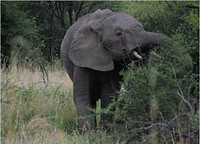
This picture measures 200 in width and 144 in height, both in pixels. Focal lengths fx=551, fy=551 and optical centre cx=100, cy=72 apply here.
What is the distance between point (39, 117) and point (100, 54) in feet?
3.63

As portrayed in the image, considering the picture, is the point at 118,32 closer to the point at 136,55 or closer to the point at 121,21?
the point at 121,21

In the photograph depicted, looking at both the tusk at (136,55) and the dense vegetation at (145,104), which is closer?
the dense vegetation at (145,104)

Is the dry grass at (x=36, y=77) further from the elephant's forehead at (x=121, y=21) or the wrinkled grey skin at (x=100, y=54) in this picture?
the elephant's forehead at (x=121, y=21)

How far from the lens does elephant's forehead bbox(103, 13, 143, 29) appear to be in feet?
22.1

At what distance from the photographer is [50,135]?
564 cm

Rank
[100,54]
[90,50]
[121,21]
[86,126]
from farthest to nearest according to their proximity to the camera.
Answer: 1. [90,50]
2. [100,54]
3. [121,21]
4. [86,126]

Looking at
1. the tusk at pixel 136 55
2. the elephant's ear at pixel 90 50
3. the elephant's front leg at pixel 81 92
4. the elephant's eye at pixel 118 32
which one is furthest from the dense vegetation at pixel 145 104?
the elephant's eye at pixel 118 32

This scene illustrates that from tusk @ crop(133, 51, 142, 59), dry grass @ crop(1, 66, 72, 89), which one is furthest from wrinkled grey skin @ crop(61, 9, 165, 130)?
dry grass @ crop(1, 66, 72, 89)

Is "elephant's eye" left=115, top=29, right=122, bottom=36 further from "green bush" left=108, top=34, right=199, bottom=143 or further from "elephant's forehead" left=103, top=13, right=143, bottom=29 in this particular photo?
"green bush" left=108, top=34, right=199, bottom=143

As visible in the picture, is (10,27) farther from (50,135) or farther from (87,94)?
(50,135)

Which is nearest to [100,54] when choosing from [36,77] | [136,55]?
[136,55]

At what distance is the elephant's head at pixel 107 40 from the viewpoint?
6.47 m

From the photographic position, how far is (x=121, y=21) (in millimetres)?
6852

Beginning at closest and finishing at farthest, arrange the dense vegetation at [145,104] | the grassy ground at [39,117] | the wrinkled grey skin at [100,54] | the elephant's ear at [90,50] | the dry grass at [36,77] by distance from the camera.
Answer: 1. the dense vegetation at [145,104]
2. the grassy ground at [39,117]
3. the wrinkled grey skin at [100,54]
4. the elephant's ear at [90,50]
5. the dry grass at [36,77]
